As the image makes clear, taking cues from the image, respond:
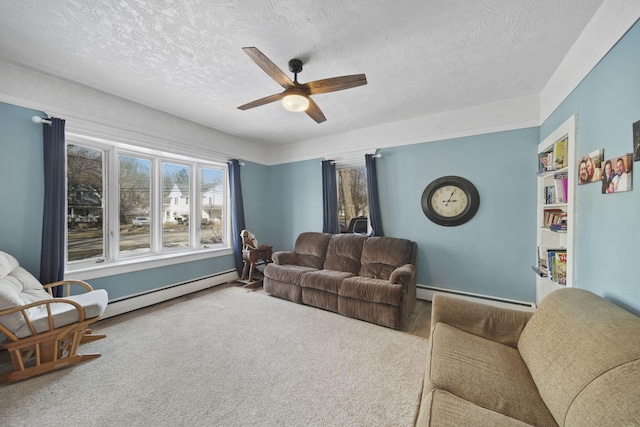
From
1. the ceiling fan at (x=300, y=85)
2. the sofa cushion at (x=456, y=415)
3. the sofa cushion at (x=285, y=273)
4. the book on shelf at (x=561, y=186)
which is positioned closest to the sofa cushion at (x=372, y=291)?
the sofa cushion at (x=285, y=273)

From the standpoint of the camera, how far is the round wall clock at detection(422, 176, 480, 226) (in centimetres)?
318

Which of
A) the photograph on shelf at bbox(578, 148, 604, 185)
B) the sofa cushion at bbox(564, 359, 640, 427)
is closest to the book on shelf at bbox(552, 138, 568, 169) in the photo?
the photograph on shelf at bbox(578, 148, 604, 185)

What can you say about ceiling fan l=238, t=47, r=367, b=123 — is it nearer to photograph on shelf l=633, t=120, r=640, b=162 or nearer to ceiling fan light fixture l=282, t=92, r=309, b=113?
ceiling fan light fixture l=282, t=92, r=309, b=113

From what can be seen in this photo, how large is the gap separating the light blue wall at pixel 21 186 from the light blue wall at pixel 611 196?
15.4 feet

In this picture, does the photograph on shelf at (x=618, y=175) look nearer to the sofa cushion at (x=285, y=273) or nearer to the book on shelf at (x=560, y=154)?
the book on shelf at (x=560, y=154)

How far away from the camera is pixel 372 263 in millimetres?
3445

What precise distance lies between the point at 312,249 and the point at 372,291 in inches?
57.9

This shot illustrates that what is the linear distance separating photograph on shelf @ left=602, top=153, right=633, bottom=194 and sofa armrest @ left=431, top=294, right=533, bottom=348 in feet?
3.05

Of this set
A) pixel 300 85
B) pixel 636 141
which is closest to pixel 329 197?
pixel 300 85

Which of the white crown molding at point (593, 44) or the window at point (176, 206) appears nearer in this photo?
the white crown molding at point (593, 44)

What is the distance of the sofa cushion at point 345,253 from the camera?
11.8 feet

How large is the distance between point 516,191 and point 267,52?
128 inches

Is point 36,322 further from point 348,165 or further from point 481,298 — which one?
point 481,298

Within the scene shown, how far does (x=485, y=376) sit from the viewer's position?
125 cm
